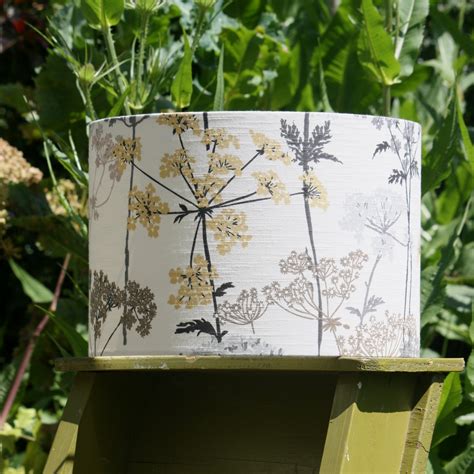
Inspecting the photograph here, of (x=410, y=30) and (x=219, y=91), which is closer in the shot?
(x=219, y=91)

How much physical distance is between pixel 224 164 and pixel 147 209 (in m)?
0.10

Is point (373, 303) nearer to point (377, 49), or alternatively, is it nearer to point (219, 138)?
point (219, 138)

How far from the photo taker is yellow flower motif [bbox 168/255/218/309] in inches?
39.6

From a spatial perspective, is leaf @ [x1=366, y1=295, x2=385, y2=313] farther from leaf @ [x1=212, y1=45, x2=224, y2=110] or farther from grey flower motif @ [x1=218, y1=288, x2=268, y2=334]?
leaf @ [x1=212, y1=45, x2=224, y2=110]

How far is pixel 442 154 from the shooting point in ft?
5.16

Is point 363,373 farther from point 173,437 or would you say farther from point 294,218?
point 173,437

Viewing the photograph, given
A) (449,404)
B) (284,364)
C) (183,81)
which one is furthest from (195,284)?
(449,404)

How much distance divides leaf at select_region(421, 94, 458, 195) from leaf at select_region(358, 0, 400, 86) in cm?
11

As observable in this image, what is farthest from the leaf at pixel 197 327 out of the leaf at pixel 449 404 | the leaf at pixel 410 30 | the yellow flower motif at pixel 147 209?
the leaf at pixel 410 30

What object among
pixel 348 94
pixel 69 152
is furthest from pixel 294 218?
pixel 348 94

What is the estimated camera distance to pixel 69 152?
154 cm

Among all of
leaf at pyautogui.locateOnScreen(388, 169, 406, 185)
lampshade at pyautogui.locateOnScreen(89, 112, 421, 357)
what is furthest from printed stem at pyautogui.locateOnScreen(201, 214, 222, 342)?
leaf at pyautogui.locateOnScreen(388, 169, 406, 185)

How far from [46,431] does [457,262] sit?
2.93 feet

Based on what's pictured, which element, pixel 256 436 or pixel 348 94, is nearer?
pixel 256 436
